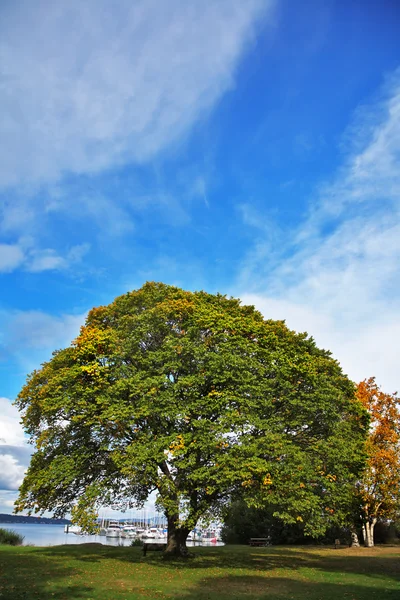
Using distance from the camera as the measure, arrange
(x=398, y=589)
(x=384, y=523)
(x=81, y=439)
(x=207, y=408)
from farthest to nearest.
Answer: (x=384, y=523) < (x=81, y=439) < (x=207, y=408) < (x=398, y=589)

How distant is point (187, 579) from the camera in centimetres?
1712

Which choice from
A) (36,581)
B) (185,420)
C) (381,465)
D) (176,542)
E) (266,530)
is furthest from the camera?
(266,530)

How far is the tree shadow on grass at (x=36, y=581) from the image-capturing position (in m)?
12.0

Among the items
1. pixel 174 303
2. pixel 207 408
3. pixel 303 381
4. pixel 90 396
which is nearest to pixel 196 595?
pixel 207 408

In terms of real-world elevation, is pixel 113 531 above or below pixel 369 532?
below

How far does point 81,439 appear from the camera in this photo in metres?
23.8

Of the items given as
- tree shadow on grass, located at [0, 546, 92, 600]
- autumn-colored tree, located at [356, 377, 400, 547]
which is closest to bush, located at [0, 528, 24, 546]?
tree shadow on grass, located at [0, 546, 92, 600]

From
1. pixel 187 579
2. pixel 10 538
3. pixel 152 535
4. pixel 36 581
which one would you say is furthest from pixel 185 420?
pixel 152 535

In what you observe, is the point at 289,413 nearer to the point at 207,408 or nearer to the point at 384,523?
the point at 207,408

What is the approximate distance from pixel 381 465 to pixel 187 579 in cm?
2656

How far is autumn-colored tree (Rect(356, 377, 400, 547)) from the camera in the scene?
37.1 metres

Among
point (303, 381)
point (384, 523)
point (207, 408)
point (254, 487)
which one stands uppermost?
point (303, 381)

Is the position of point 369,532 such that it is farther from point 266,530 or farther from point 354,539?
point 266,530

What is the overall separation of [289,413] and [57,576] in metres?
13.7
